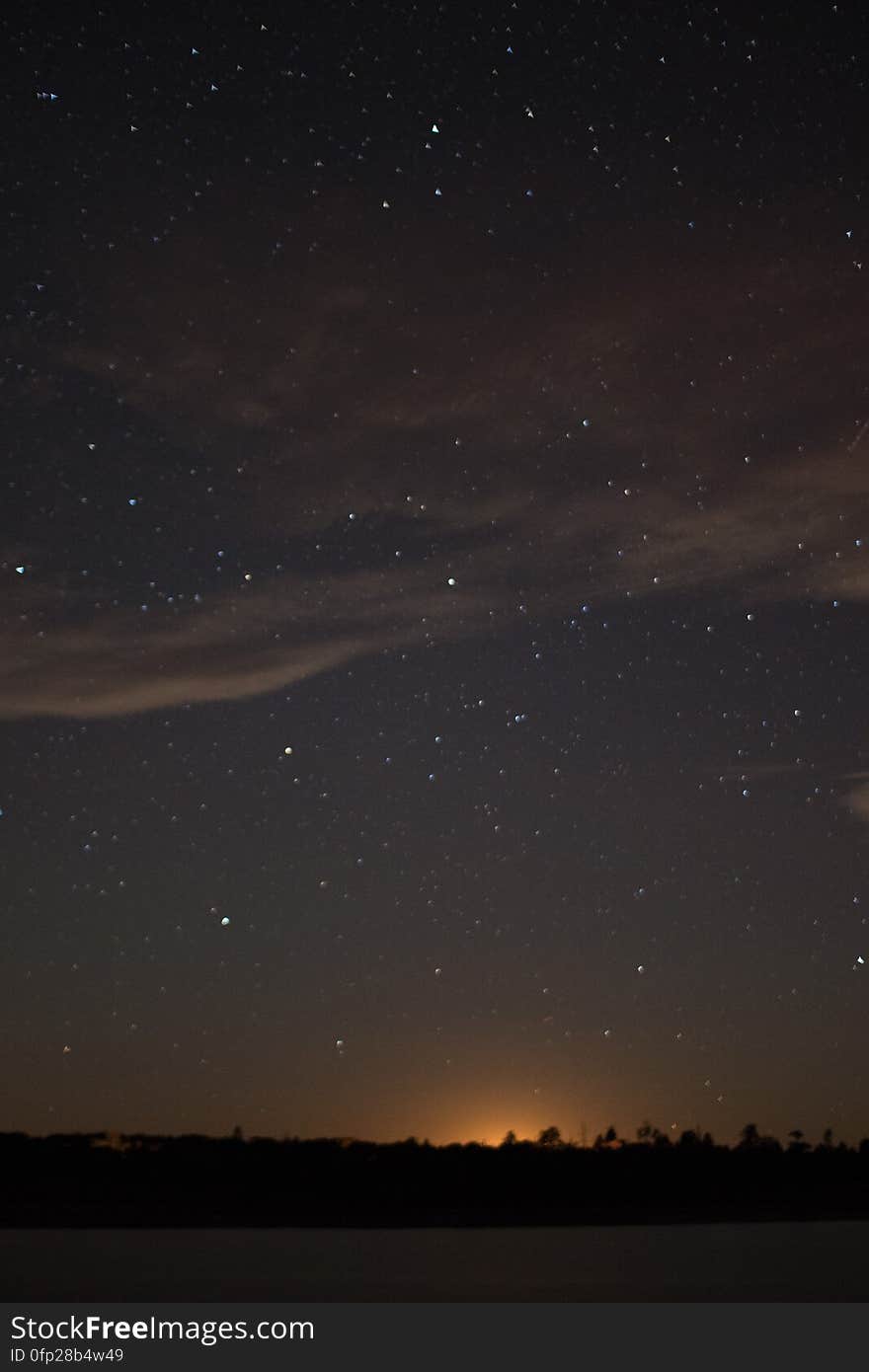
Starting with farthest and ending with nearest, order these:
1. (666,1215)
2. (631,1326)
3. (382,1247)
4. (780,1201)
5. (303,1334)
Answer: (780,1201) < (666,1215) < (382,1247) < (631,1326) < (303,1334)

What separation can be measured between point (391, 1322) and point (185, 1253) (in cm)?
1453

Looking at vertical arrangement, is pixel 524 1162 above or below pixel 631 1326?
above

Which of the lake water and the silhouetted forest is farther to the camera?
the silhouetted forest

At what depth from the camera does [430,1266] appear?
82.8ft

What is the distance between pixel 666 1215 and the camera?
54.7 meters

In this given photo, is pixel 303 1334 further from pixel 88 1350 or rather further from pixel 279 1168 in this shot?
pixel 279 1168

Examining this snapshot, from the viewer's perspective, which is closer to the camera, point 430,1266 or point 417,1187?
point 430,1266

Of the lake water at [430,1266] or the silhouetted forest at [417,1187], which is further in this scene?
the silhouetted forest at [417,1187]

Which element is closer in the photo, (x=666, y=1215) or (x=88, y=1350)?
(x=88, y=1350)

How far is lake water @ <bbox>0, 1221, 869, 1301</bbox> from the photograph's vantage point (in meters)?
18.9

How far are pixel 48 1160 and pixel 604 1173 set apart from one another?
70.8 feet

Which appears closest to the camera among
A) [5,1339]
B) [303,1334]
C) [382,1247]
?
[5,1339]

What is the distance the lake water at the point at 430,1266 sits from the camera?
62.0 ft

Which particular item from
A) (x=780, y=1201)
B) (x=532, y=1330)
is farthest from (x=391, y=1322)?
(x=780, y=1201)
